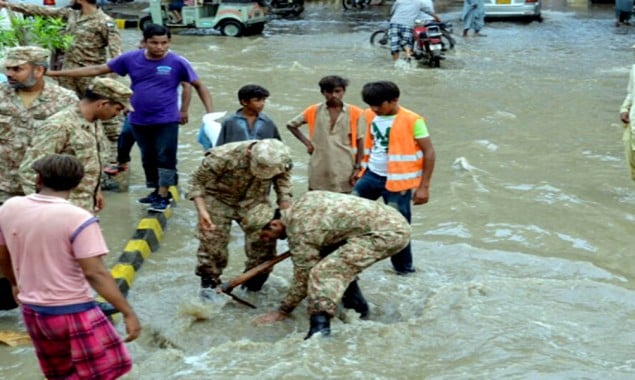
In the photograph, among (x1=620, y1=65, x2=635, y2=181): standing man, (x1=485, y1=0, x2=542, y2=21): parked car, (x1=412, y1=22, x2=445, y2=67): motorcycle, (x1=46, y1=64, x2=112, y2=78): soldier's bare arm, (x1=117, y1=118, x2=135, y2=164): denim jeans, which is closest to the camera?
(x1=46, y1=64, x2=112, y2=78): soldier's bare arm

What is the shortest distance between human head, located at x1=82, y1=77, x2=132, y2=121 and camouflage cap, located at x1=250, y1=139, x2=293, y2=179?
2.79 ft

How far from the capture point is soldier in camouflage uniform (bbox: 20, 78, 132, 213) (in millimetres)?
5156

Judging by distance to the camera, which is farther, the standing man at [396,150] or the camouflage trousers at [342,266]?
the standing man at [396,150]

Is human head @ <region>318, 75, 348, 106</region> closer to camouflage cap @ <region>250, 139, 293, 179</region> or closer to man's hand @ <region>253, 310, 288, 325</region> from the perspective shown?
camouflage cap @ <region>250, 139, 293, 179</region>

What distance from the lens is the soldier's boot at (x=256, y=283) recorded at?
241 inches

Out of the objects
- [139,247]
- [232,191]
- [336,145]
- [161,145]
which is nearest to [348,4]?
[161,145]

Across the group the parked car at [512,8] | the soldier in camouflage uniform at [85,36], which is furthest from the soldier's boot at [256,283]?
the parked car at [512,8]

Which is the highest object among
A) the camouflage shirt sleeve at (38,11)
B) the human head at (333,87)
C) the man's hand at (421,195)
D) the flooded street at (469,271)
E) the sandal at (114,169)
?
the camouflage shirt sleeve at (38,11)

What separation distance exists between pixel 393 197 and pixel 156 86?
7.84 ft

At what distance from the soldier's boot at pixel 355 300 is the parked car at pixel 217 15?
1519cm

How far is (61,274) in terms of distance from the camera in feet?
12.4

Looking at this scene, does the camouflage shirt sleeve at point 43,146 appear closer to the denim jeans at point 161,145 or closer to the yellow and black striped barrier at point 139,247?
the yellow and black striped barrier at point 139,247

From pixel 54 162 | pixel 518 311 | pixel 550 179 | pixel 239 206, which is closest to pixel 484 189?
pixel 550 179

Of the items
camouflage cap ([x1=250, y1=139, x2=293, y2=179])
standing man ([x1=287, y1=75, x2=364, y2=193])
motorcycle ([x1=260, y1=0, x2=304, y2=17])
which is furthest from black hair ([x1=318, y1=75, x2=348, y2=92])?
motorcycle ([x1=260, y1=0, x2=304, y2=17])
